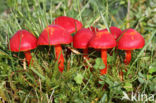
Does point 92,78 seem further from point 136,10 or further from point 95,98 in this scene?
point 136,10

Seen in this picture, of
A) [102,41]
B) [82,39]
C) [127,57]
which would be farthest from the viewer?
[127,57]

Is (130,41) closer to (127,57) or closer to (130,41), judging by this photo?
(130,41)

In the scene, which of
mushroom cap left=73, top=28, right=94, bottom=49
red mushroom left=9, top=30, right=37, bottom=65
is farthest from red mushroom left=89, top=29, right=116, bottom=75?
red mushroom left=9, top=30, right=37, bottom=65

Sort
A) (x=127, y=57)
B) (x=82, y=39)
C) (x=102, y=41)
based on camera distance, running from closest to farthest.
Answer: (x=102, y=41) < (x=82, y=39) < (x=127, y=57)

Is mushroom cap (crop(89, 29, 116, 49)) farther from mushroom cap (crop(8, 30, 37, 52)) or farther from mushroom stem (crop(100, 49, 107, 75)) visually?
mushroom cap (crop(8, 30, 37, 52))

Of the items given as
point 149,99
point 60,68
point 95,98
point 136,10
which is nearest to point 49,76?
point 60,68

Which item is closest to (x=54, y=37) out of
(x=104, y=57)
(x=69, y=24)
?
(x=69, y=24)

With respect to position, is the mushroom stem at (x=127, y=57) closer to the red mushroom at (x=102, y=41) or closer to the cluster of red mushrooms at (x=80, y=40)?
the cluster of red mushrooms at (x=80, y=40)
